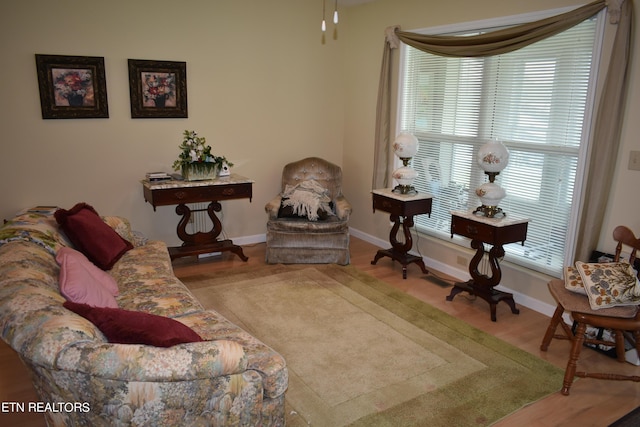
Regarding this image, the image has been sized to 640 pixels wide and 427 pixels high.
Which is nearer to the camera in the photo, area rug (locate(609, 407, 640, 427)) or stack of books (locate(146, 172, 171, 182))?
area rug (locate(609, 407, 640, 427))

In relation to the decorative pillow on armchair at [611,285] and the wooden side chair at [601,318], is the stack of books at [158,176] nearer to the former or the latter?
the wooden side chair at [601,318]

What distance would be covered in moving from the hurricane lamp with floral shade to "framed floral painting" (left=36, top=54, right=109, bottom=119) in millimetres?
3394

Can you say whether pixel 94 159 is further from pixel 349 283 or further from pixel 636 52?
pixel 636 52

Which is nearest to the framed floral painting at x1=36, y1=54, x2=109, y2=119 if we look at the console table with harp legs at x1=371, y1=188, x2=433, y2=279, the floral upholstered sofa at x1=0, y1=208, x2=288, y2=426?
the floral upholstered sofa at x1=0, y1=208, x2=288, y2=426

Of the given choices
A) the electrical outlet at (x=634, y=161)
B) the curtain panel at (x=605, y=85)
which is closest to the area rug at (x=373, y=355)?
the curtain panel at (x=605, y=85)

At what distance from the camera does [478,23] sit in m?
4.06

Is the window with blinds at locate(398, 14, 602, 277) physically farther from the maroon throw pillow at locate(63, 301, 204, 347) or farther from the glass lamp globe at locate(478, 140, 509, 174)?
the maroon throw pillow at locate(63, 301, 204, 347)

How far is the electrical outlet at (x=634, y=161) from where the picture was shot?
311cm

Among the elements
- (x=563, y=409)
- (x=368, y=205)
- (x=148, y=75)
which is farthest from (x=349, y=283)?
(x=148, y=75)

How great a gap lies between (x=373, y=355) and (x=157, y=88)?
10.7ft

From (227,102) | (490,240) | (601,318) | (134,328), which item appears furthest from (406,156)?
(134,328)

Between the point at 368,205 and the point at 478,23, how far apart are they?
2.34 metres

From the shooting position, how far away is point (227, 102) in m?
5.02

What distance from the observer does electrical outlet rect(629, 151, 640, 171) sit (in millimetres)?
3111
